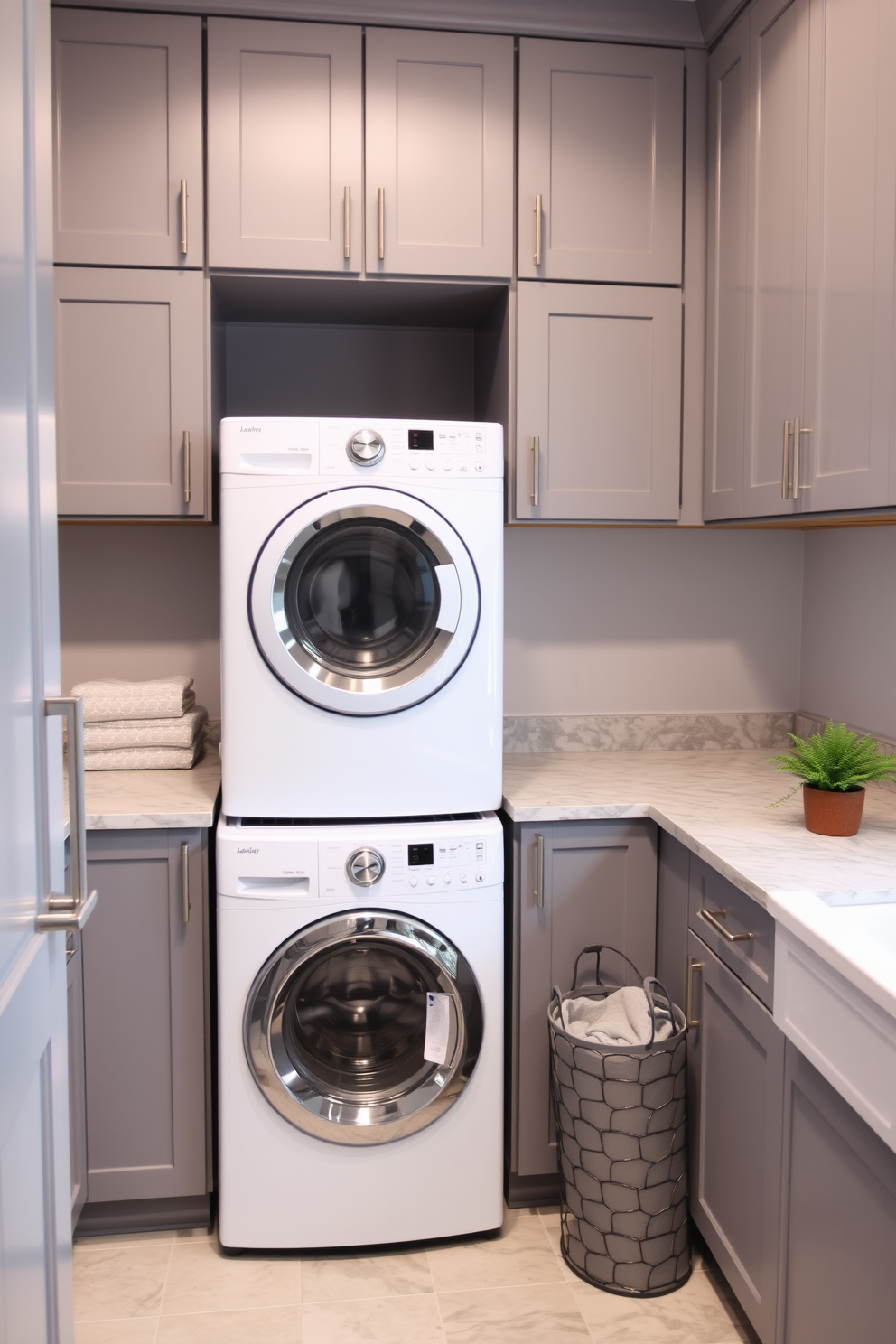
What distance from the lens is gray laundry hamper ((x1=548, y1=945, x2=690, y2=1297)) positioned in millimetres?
1942

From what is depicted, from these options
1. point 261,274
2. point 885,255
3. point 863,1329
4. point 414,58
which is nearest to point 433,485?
point 261,274

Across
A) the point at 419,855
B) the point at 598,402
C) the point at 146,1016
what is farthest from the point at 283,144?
the point at 146,1016

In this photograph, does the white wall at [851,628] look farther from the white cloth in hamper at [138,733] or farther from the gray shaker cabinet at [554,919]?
the white cloth in hamper at [138,733]

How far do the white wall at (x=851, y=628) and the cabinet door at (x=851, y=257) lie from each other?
537 mm

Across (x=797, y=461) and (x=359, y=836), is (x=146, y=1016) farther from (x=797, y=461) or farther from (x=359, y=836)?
(x=797, y=461)

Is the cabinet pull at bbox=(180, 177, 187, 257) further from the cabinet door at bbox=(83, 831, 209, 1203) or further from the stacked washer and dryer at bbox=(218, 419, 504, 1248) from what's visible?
the cabinet door at bbox=(83, 831, 209, 1203)

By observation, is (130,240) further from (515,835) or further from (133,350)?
(515,835)

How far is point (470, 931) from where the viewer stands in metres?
2.09

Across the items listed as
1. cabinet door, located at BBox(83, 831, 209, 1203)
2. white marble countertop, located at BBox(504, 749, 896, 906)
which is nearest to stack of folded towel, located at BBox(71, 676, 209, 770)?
cabinet door, located at BBox(83, 831, 209, 1203)

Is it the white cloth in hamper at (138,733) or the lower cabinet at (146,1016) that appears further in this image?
the white cloth in hamper at (138,733)

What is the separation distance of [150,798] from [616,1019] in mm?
1045

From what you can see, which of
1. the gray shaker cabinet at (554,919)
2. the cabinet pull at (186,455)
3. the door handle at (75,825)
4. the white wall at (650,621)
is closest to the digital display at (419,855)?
the gray shaker cabinet at (554,919)

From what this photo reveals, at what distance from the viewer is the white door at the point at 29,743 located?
93 cm

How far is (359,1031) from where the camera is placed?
2135mm
